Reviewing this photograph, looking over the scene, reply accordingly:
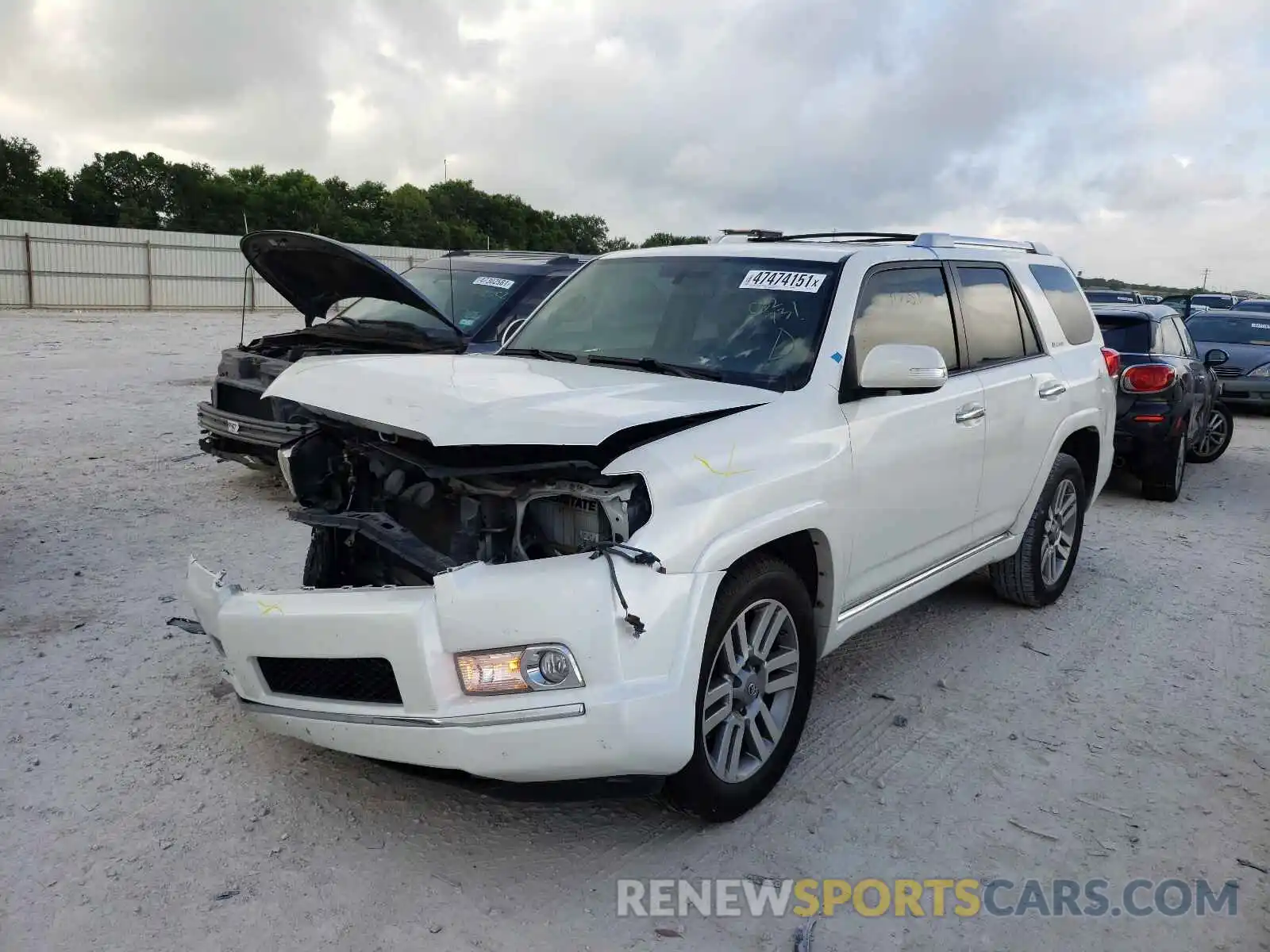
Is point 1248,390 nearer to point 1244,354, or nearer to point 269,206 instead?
point 1244,354

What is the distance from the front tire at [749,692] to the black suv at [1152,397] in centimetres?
621

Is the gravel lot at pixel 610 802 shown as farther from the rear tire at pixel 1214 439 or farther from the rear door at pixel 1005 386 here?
the rear tire at pixel 1214 439

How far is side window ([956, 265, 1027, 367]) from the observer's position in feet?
16.0

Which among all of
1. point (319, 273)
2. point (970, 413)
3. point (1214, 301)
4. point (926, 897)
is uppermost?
point (1214, 301)

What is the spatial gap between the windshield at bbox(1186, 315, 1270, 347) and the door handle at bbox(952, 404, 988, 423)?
39.7ft

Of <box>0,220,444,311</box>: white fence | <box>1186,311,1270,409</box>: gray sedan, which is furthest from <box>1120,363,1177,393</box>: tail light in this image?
<box>0,220,444,311</box>: white fence

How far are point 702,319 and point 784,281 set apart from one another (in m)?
0.38

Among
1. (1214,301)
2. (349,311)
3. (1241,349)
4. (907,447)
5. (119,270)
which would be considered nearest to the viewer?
(907,447)

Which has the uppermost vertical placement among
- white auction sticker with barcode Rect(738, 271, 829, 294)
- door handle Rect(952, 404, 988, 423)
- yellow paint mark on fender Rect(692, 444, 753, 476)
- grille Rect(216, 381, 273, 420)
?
white auction sticker with barcode Rect(738, 271, 829, 294)

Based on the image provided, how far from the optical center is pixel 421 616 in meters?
2.91

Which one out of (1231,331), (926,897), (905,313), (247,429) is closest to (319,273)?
(247,429)

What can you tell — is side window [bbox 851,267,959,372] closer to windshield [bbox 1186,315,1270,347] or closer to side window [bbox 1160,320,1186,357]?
side window [bbox 1160,320,1186,357]

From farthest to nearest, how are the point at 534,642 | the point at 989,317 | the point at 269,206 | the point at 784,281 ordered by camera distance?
1. the point at 269,206
2. the point at 989,317
3. the point at 784,281
4. the point at 534,642

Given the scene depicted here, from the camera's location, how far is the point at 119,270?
3219cm
